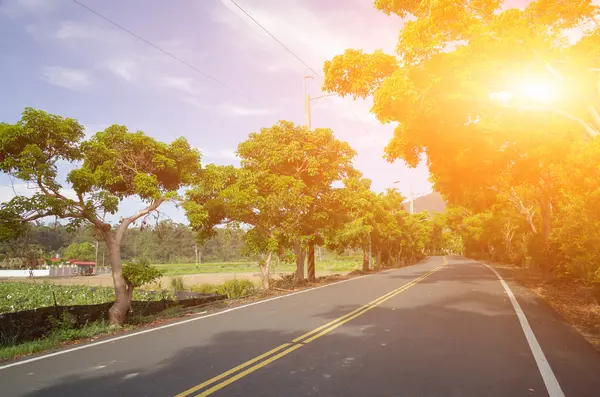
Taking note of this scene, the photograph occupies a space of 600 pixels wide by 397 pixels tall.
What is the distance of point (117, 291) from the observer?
11719 millimetres

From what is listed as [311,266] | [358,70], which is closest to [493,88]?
Answer: [358,70]

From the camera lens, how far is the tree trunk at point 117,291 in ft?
37.8

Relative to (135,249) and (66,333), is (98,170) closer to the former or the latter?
(66,333)

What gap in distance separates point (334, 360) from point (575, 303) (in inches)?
434

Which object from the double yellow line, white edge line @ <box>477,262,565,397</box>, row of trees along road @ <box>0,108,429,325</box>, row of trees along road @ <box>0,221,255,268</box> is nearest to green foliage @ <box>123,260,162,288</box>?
row of trees along road @ <box>0,108,429,325</box>

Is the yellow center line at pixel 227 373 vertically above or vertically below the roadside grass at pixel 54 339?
above

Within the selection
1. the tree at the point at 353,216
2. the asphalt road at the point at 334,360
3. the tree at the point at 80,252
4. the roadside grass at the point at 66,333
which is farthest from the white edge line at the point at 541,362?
the tree at the point at 80,252

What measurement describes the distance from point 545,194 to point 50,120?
2106 centimetres

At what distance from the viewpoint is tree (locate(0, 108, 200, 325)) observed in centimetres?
1000

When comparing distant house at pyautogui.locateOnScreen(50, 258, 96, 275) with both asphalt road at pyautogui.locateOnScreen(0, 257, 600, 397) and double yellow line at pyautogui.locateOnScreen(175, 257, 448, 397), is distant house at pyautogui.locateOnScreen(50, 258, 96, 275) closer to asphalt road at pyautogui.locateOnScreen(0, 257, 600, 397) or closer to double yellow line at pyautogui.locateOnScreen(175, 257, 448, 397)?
asphalt road at pyautogui.locateOnScreen(0, 257, 600, 397)

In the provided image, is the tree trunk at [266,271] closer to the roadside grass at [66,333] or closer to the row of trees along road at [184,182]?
the row of trees along road at [184,182]

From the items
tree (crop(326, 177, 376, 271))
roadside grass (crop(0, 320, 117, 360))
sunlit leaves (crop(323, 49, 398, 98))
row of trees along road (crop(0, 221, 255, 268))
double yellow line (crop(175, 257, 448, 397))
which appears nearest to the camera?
double yellow line (crop(175, 257, 448, 397))

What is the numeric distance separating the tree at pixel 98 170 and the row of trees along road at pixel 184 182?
26mm

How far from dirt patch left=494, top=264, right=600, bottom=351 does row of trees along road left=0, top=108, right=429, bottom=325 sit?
977 centimetres
